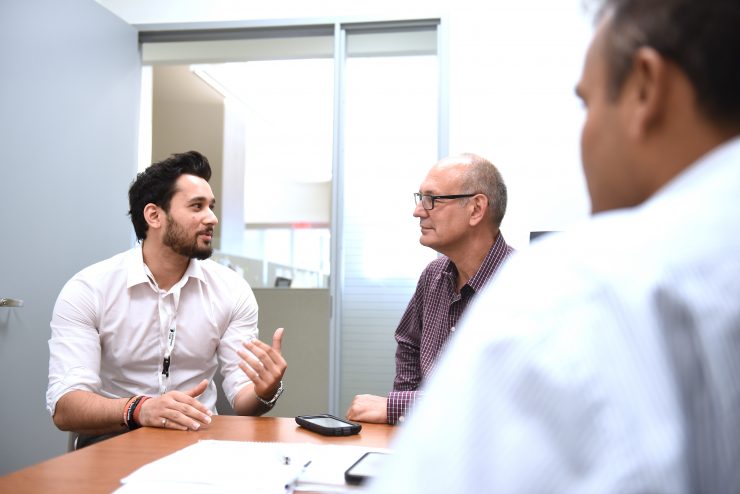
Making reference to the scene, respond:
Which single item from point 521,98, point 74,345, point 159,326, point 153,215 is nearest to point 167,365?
point 159,326

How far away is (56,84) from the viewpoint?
3059 millimetres

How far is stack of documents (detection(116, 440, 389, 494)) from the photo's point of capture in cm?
94

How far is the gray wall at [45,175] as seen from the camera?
2.76 metres

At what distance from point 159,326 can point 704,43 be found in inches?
81.9

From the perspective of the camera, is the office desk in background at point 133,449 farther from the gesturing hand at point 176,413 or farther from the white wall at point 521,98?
the white wall at point 521,98

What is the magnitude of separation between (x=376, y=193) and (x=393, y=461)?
320 cm

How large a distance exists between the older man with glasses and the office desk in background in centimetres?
60

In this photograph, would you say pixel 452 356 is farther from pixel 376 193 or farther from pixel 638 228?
pixel 376 193

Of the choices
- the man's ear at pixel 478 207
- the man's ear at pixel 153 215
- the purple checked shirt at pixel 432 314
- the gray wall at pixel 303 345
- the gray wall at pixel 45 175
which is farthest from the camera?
the gray wall at pixel 303 345

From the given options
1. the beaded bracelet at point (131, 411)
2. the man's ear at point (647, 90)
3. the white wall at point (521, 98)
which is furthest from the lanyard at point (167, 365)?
the man's ear at point (647, 90)

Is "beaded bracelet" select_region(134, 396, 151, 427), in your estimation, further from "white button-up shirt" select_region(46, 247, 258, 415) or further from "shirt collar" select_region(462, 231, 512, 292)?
"shirt collar" select_region(462, 231, 512, 292)

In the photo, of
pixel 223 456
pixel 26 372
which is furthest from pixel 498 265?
pixel 26 372

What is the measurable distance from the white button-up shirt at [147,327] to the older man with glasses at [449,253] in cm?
58

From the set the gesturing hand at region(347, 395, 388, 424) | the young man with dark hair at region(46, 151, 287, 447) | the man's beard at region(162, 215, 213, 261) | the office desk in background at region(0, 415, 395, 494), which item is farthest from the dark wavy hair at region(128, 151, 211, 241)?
the gesturing hand at region(347, 395, 388, 424)
